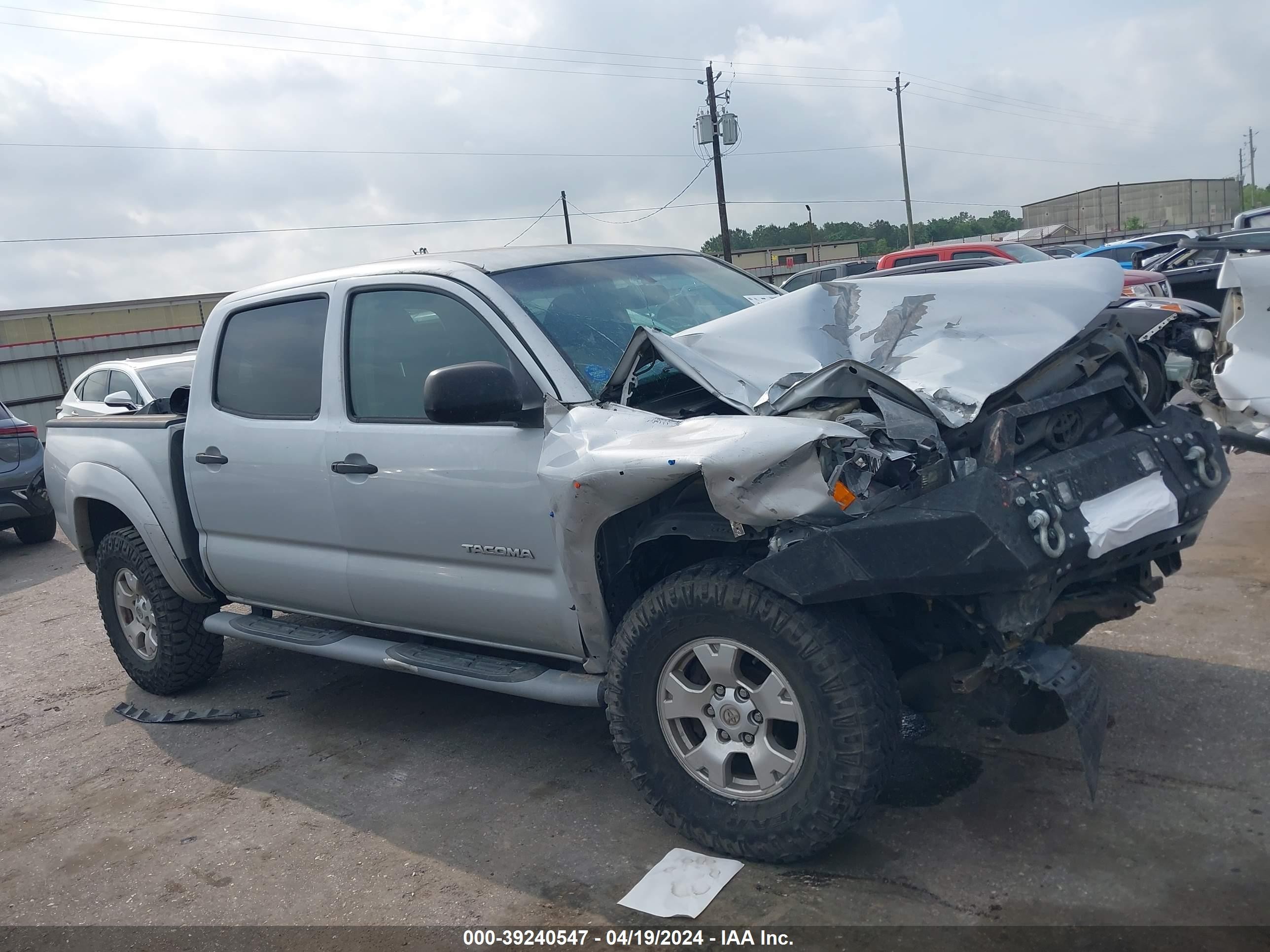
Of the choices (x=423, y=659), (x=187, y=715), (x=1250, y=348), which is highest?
(x=1250, y=348)

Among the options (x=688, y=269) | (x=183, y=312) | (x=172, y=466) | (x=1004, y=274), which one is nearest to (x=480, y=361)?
(x=688, y=269)

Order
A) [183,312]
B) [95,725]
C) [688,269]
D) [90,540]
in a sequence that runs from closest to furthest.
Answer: [688,269], [95,725], [90,540], [183,312]

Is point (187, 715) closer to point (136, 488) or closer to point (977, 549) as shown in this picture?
point (136, 488)

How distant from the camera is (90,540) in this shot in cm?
586

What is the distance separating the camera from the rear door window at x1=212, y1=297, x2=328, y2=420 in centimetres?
454

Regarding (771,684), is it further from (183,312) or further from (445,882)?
(183,312)

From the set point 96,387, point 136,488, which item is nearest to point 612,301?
point 136,488

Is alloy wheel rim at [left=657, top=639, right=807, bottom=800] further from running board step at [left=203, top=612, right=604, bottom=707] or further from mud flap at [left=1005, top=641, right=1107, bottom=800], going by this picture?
mud flap at [left=1005, top=641, right=1107, bottom=800]

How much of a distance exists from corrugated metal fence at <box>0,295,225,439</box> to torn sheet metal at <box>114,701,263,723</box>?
42.9 feet

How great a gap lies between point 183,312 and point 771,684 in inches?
1665

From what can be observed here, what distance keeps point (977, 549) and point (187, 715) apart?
4060mm

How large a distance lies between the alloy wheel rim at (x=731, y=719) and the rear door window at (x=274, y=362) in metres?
2.06

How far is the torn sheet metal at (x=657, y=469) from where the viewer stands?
9.57 feet

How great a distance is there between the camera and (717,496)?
3.02 meters
